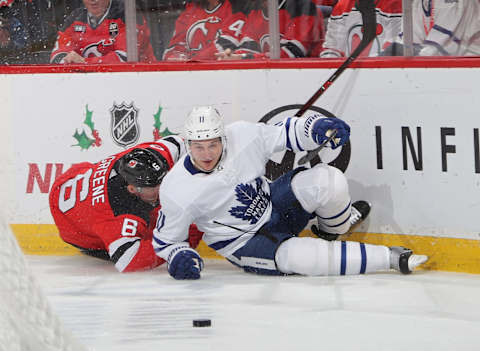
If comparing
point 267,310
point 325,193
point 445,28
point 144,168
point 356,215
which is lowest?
point 267,310

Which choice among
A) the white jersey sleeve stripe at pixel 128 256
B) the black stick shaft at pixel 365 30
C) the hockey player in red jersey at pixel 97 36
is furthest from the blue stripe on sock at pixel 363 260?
the hockey player in red jersey at pixel 97 36

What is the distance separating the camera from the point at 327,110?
3.38m

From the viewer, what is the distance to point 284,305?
270 cm

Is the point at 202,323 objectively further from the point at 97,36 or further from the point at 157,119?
the point at 97,36

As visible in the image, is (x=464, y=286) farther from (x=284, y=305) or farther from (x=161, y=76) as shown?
(x=161, y=76)

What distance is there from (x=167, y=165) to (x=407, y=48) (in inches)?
45.2

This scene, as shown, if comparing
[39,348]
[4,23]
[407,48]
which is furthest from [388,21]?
[39,348]

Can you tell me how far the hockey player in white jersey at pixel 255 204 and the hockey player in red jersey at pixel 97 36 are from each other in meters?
0.83

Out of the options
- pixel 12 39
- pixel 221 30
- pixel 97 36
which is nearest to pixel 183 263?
pixel 221 30

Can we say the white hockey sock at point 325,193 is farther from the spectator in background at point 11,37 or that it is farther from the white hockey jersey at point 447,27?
the spectator in background at point 11,37

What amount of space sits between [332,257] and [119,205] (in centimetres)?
101

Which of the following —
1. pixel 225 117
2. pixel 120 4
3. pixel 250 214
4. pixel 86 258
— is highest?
pixel 120 4

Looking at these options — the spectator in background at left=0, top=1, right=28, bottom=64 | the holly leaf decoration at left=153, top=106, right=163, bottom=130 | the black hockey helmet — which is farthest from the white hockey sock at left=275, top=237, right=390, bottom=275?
the spectator in background at left=0, top=1, right=28, bottom=64

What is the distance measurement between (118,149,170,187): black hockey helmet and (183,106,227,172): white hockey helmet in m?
0.27
